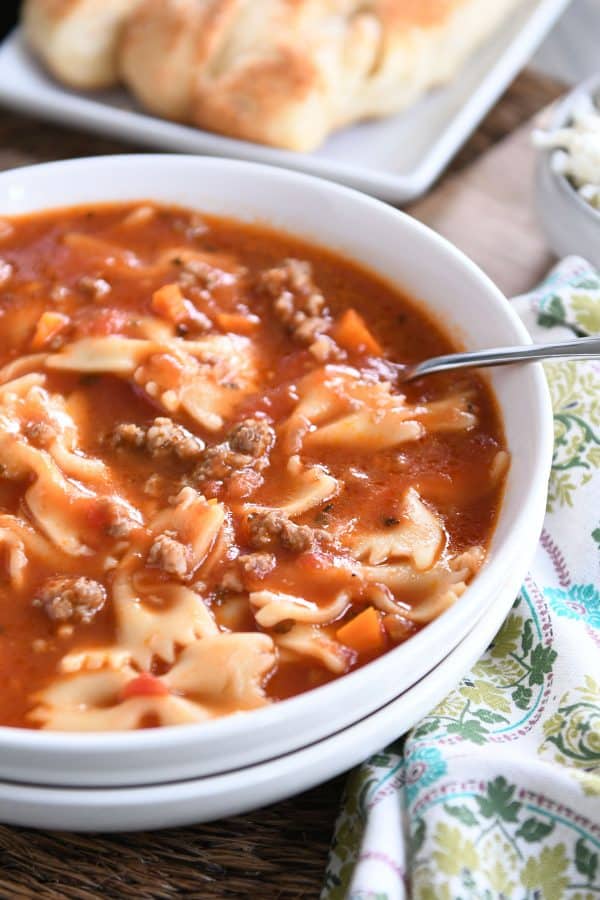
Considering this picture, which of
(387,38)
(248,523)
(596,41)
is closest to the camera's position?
A: (248,523)

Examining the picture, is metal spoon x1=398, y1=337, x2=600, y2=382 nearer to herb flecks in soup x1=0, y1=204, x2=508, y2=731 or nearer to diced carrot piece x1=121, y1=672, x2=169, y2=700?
herb flecks in soup x1=0, y1=204, x2=508, y2=731

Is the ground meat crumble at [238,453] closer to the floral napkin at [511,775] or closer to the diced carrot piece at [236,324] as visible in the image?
the diced carrot piece at [236,324]

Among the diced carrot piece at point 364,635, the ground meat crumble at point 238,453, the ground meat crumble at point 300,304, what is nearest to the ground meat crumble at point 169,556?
the ground meat crumble at point 238,453

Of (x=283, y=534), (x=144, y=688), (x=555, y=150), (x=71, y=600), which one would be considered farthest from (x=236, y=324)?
(x=555, y=150)

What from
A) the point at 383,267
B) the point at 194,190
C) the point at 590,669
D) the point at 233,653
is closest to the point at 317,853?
the point at 233,653

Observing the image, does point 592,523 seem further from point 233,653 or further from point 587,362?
point 233,653

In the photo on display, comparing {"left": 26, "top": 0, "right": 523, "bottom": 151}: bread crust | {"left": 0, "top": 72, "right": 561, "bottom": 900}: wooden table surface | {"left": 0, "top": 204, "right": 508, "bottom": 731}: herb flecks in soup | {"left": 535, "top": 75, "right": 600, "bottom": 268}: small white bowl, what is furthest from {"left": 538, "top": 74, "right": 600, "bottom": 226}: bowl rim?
{"left": 0, "top": 72, "right": 561, "bottom": 900}: wooden table surface

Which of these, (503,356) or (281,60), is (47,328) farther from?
(281,60)
